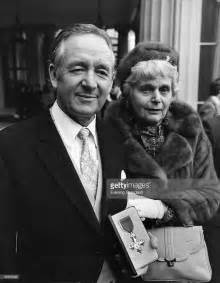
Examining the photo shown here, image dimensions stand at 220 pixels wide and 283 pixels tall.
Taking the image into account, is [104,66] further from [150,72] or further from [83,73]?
[150,72]

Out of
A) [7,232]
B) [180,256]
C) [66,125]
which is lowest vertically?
[180,256]

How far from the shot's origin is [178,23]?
1202 mm

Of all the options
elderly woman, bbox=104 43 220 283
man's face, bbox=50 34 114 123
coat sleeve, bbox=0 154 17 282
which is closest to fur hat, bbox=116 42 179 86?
elderly woman, bbox=104 43 220 283

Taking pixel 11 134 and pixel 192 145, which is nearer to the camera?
pixel 11 134

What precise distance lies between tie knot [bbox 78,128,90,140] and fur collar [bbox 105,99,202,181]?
4.5 inches

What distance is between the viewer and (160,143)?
93 cm

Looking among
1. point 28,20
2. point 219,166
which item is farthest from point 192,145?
point 28,20

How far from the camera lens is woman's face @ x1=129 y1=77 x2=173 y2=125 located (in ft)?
2.86

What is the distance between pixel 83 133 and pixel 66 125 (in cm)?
5

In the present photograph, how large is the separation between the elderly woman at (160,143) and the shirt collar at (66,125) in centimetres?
10

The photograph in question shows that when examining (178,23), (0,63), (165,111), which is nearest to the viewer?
(165,111)

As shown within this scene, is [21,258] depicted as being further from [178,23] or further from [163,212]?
[178,23]

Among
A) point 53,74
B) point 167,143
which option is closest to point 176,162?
point 167,143

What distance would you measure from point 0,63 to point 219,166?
0.73 metres
